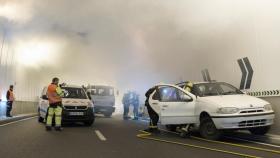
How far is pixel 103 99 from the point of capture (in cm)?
2717

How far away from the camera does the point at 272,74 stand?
11102mm

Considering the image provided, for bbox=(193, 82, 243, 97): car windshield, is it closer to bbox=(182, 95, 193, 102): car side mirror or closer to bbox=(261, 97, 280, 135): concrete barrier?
bbox=(182, 95, 193, 102): car side mirror

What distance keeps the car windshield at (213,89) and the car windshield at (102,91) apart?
1629cm

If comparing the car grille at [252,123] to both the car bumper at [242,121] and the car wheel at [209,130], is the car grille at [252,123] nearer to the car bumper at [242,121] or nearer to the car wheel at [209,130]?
the car bumper at [242,121]

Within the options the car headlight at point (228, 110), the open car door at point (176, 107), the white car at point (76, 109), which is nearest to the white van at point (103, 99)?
the white car at point (76, 109)

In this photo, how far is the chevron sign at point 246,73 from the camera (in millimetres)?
12559

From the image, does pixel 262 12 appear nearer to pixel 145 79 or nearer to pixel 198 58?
pixel 198 58

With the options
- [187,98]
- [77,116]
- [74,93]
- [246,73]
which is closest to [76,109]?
[77,116]

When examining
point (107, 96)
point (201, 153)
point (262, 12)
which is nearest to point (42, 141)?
point (201, 153)

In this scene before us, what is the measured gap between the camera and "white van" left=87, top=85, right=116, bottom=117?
26906 millimetres

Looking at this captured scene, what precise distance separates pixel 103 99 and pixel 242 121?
1821 centimetres

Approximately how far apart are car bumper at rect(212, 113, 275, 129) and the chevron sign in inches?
111

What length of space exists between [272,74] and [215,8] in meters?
6.69

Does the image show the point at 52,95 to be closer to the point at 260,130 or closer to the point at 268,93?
the point at 260,130
